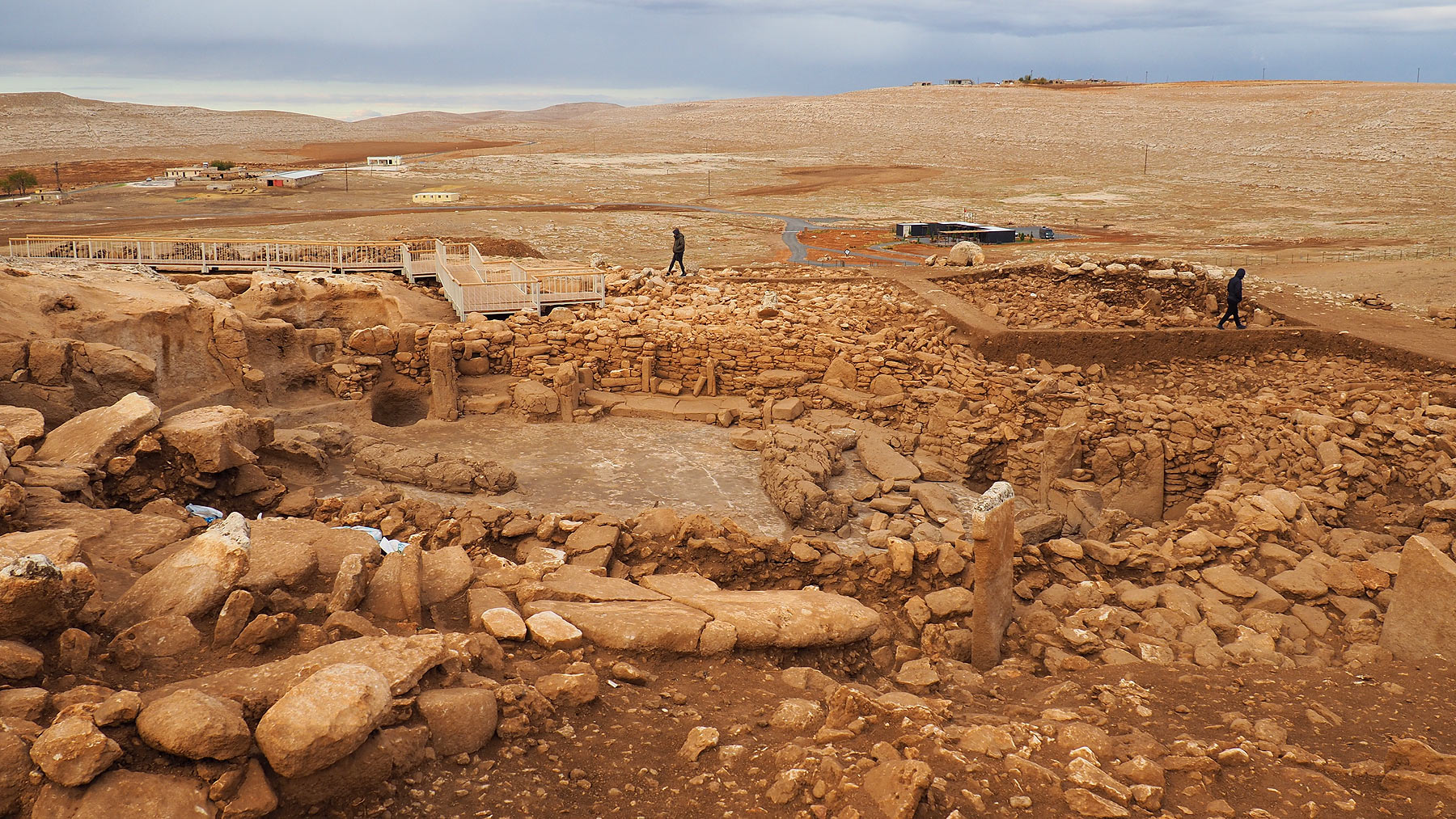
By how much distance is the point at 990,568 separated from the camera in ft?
24.9

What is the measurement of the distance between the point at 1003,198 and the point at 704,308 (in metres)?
37.8

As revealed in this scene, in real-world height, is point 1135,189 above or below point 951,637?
above

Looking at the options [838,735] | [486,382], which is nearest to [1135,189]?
[486,382]

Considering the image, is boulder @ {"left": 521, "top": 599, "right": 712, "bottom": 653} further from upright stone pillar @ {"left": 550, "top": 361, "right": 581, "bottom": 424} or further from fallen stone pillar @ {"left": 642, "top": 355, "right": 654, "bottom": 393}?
fallen stone pillar @ {"left": 642, "top": 355, "right": 654, "bottom": 393}

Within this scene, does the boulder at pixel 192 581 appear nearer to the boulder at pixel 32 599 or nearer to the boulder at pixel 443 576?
the boulder at pixel 32 599

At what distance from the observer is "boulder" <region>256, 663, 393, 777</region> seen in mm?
4016

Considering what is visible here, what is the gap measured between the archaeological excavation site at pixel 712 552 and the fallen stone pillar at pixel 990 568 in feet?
0.17

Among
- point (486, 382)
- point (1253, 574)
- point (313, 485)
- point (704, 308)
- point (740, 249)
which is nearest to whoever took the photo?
point (1253, 574)

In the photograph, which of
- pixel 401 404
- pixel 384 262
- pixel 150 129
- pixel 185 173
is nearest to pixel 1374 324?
pixel 401 404

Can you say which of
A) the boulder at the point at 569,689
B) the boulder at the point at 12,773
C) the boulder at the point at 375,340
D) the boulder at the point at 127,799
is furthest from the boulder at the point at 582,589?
the boulder at the point at 375,340

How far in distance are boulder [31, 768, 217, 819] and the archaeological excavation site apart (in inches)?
0.7

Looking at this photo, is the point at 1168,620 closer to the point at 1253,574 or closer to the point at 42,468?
the point at 1253,574

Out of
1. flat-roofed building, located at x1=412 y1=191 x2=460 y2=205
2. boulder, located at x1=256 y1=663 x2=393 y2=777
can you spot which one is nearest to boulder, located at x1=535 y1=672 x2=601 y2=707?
boulder, located at x1=256 y1=663 x2=393 y2=777

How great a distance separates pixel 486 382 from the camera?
15.8 meters
